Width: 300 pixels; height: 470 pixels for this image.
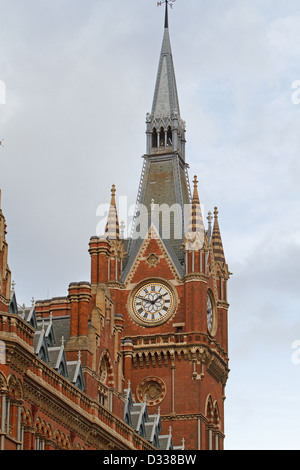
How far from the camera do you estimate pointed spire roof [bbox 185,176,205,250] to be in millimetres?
115500

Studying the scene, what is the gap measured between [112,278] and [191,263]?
636 cm

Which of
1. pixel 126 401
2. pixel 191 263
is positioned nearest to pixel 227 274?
pixel 191 263

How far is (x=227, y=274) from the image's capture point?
12181cm

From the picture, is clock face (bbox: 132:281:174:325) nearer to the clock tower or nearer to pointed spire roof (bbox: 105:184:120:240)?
the clock tower

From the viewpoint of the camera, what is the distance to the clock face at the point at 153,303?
114m

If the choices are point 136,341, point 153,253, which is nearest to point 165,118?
point 153,253

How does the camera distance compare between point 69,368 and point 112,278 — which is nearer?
point 69,368

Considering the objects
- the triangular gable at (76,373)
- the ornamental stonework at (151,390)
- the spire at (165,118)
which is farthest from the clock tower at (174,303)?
the triangular gable at (76,373)

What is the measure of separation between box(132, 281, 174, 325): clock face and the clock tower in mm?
78

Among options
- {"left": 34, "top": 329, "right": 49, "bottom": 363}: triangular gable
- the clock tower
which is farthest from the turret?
the clock tower
